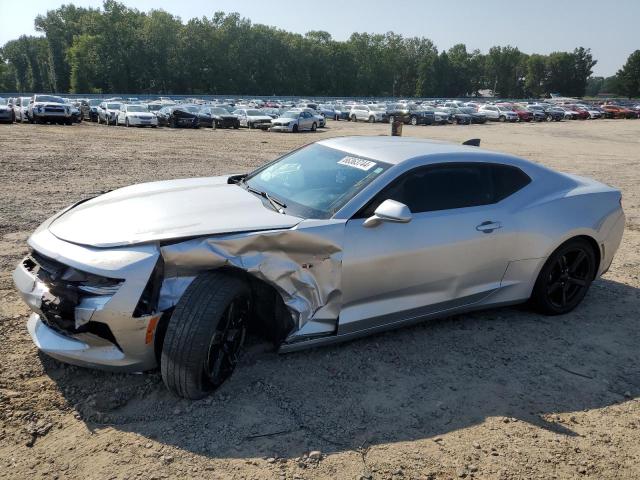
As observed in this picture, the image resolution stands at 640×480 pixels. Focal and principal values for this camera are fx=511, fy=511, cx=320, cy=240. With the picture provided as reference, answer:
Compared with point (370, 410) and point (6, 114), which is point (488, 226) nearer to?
point (370, 410)

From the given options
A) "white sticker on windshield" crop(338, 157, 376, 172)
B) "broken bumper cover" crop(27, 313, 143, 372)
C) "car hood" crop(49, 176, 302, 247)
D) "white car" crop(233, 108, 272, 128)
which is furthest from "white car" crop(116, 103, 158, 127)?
"broken bumper cover" crop(27, 313, 143, 372)

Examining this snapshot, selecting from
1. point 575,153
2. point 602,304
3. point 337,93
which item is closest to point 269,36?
point 337,93

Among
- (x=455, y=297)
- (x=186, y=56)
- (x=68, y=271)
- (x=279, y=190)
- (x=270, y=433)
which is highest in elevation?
(x=186, y=56)

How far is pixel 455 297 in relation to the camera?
3965 mm

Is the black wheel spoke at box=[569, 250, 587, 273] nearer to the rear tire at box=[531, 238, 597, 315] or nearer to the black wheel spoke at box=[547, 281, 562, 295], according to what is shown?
the rear tire at box=[531, 238, 597, 315]

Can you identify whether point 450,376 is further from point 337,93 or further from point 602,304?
point 337,93

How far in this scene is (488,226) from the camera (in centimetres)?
398

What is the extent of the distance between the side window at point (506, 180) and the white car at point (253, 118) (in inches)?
1115

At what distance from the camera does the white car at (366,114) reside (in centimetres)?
4250

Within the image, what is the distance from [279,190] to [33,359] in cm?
208

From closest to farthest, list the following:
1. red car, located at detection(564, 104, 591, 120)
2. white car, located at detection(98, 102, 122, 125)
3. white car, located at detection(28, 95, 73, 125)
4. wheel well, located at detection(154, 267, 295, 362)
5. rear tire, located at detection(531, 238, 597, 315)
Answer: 1. wheel well, located at detection(154, 267, 295, 362)
2. rear tire, located at detection(531, 238, 597, 315)
3. white car, located at detection(28, 95, 73, 125)
4. white car, located at detection(98, 102, 122, 125)
5. red car, located at detection(564, 104, 591, 120)

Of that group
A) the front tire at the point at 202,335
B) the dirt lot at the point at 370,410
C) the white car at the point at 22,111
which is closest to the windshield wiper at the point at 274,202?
the front tire at the point at 202,335

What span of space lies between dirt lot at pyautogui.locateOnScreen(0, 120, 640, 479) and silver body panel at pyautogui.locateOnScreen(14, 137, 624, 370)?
0.88 ft

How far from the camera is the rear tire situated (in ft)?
14.5
